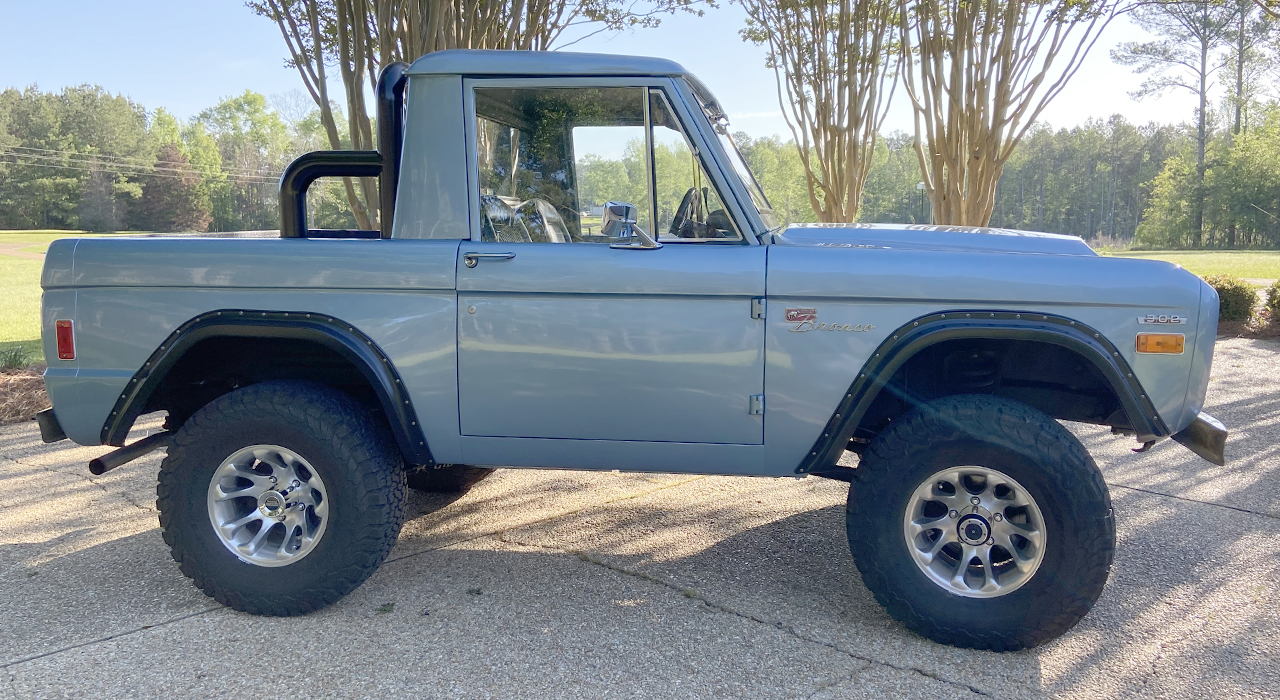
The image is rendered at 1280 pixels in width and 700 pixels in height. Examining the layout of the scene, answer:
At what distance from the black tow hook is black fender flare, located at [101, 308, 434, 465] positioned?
0.08m

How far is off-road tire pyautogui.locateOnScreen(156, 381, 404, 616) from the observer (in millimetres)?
3090

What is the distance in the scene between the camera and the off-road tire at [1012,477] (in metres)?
2.77

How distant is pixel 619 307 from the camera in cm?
297

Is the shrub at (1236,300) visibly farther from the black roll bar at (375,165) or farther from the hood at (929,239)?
the black roll bar at (375,165)

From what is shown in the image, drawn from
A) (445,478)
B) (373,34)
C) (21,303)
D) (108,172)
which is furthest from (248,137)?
(445,478)

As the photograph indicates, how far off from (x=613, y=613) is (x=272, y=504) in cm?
143

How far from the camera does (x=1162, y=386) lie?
9.14 feet

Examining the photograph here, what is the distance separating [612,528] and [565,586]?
0.74 meters

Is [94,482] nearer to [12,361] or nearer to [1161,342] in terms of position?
[12,361]

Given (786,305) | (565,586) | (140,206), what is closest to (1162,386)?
(786,305)

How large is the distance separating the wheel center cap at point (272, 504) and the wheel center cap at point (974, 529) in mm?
2611

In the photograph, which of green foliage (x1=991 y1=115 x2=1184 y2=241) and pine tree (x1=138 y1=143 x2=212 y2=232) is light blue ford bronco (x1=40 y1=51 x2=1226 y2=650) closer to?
pine tree (x1=138 y1=143 x2=212 y2=232)

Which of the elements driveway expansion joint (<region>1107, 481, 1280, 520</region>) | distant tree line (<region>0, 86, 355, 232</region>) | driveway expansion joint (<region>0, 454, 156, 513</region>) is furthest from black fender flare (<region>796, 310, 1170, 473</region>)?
distant tree line (<region>0, 86, 355, 232</region>)

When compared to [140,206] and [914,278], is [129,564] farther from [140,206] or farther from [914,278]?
[140,206]
